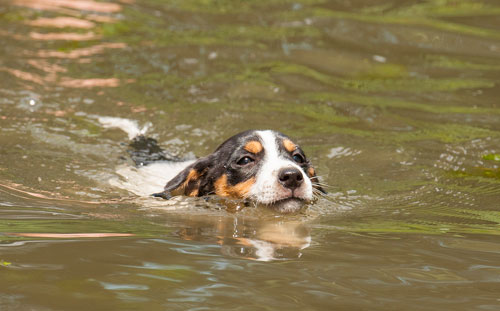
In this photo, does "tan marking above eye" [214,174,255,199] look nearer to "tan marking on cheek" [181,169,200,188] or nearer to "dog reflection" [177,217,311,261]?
"tan marking on cheek" [181,169,200,188]

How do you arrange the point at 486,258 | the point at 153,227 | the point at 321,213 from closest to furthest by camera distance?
1. the point at 486,258
2. the point at 153,227
3. the point at 321,213

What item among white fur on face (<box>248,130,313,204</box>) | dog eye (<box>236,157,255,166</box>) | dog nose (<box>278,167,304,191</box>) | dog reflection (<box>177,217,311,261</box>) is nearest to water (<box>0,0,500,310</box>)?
dog reflection (<box>177,217,311,261</box>)

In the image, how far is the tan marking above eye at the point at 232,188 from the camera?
5.50m

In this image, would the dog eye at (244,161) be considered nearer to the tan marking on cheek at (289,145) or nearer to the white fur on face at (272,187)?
the white fur on face at (272,187)

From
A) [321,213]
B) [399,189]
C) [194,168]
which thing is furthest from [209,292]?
[399,189]

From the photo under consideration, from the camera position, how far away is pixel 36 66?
32.9 ft

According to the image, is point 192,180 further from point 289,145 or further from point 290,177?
point 290,177

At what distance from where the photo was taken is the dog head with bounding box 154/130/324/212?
5.22 meters

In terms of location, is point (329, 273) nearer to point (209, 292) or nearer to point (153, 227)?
point (209, 292)

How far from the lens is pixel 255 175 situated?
549 cm

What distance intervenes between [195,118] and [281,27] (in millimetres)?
4047

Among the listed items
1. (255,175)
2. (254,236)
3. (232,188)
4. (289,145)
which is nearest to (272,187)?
(255,175)

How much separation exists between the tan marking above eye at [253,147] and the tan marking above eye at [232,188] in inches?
11.5

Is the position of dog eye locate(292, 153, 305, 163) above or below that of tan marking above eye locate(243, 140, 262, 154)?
below
